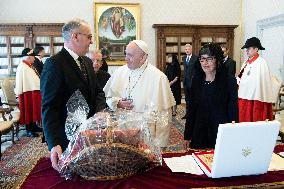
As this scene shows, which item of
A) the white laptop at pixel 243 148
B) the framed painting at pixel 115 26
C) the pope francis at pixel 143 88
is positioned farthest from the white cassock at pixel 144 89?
the framed painting at pixel 115 26

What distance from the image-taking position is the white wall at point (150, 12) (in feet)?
33.3

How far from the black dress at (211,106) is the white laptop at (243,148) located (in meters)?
0.81

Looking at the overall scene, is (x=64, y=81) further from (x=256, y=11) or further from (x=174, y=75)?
(x=256, y=11)

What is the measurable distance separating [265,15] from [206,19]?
2.23 m

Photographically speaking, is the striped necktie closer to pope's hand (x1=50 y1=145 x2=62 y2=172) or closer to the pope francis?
pope's hand (x1=50 y1=145 x2=62 y2=172)

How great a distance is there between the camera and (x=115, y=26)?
1073cm

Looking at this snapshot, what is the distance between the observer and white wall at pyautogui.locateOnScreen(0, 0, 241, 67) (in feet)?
33.3

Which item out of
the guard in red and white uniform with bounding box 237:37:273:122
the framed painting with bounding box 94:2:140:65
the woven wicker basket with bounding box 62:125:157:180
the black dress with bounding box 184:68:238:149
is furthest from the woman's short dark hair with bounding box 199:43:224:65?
the framed painting with bounding box 94:2:140:65

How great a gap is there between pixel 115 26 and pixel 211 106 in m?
8.66

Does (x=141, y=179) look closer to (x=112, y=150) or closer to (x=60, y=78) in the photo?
(x=112, y=150)

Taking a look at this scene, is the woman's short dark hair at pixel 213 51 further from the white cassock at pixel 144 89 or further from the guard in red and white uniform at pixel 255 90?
the guard in red and white uniform at pixel 255 90

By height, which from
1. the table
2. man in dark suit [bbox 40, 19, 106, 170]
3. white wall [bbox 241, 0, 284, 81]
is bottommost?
the table

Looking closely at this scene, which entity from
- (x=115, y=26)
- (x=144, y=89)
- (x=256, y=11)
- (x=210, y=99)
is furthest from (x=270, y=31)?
(x=210, y=99)

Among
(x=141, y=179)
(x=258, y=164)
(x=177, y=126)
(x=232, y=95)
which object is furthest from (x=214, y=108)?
(x=177, y=126)
